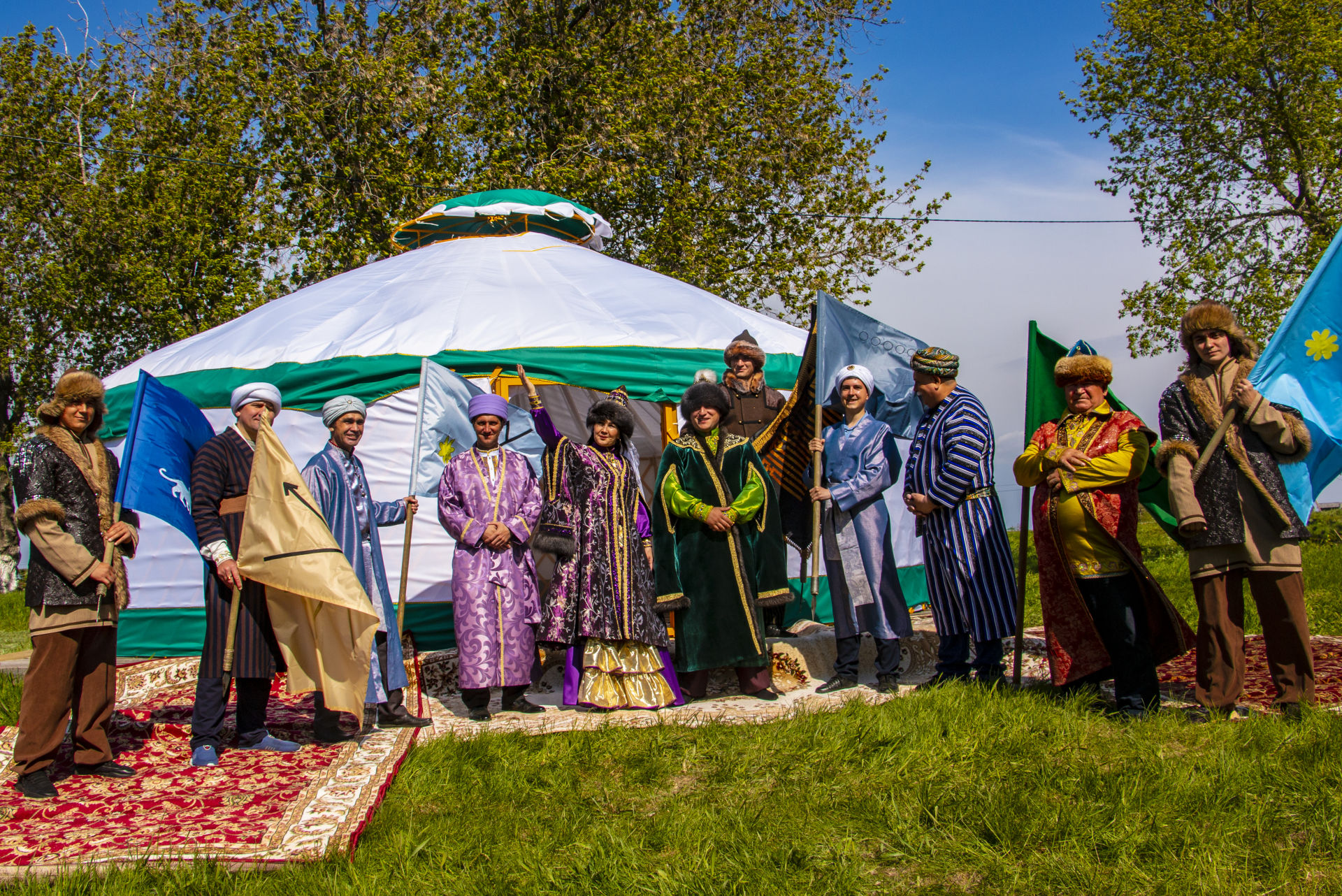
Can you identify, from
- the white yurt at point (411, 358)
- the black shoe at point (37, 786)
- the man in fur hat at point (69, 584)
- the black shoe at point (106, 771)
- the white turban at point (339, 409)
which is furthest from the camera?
the white yurt at point (411, 358)

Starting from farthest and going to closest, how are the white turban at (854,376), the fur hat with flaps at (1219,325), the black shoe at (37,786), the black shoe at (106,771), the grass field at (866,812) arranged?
the white turban at (854,376) → the fur hat with flaps at (1219,325) → the black shoe at (106,771) → the black shoe at (37,786) → the grass field at (866,812)

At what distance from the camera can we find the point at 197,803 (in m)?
3.30

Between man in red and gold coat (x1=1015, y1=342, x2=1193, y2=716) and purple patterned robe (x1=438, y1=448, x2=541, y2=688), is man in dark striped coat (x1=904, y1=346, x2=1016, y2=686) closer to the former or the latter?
man in red and gold coat (x1=1015, y1=342, x2=1193, y2=716)

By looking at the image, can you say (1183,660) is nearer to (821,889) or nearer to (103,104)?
(821,889)

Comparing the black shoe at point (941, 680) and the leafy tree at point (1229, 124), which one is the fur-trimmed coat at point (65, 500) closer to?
the black shoe at point (941, 680)

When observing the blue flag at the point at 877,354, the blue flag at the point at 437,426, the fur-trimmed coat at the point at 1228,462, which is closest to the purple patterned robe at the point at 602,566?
the blue flag at the point at 437,426

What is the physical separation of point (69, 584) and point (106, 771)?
2.31 feet

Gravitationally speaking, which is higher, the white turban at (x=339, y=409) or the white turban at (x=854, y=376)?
the white turban at (x=854, y=376)

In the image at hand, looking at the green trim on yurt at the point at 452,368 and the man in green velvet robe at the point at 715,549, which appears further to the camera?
the green trim on yurt at the point at 452,368

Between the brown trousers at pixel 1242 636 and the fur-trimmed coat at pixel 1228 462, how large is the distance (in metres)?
0.18

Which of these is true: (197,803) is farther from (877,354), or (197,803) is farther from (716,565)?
(877,354)

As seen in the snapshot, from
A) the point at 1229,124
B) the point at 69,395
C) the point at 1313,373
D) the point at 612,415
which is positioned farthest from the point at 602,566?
the point at 1229,124

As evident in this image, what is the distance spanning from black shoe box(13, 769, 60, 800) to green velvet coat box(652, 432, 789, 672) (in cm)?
241

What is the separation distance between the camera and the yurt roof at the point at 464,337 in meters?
6.19
